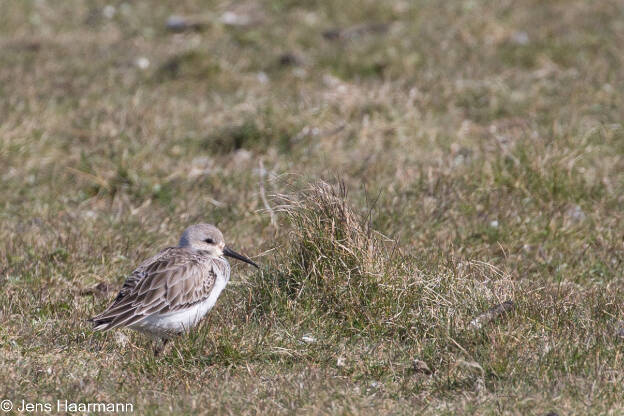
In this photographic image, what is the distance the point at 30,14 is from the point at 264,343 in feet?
42.1

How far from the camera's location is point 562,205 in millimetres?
9391

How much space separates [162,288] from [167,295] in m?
0.08

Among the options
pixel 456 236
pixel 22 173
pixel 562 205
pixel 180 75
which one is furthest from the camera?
pixel 180 75

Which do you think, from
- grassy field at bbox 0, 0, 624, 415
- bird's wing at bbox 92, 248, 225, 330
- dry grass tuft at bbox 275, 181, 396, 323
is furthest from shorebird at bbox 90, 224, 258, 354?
dry grass tuft at bbox 275, 181, 396, 323

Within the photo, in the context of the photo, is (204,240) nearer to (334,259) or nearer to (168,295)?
(168,295)

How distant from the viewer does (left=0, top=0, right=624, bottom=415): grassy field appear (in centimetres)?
597

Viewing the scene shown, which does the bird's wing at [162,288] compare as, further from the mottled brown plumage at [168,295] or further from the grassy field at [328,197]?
the grassy field at [328,197]

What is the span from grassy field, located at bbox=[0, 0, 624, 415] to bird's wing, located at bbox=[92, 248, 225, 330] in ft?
0.80

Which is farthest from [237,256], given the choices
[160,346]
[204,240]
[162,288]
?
[160,346]

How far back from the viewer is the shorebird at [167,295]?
655cm

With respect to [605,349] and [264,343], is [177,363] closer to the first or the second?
[264,343]

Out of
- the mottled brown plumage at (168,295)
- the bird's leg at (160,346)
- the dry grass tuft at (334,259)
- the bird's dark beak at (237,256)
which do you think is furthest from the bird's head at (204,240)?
the bird's leg at (160,346)

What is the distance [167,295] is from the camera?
6.75 m

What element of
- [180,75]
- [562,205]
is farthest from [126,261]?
[180,75]
